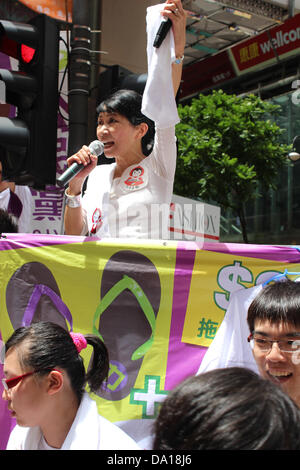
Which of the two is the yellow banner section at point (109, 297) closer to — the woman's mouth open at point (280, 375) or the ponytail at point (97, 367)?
the ponytail at point (97, 367)

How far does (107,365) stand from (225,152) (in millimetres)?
10416

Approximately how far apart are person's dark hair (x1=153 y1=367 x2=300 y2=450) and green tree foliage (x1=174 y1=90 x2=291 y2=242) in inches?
428

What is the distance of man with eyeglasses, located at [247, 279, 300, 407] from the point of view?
2084 millimetres

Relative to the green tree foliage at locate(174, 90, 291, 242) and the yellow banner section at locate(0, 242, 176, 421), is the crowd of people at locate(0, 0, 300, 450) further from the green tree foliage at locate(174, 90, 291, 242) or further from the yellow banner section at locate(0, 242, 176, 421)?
the green tree foliage at locate(174, 90, 291, 242)

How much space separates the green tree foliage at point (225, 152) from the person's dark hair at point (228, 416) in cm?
1086

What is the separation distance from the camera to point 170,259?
268 cm

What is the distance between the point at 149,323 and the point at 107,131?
956 millimetres

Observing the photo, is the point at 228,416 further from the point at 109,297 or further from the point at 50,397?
the point at 109,297

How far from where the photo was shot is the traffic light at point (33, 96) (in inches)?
136

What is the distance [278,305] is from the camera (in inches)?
85.5

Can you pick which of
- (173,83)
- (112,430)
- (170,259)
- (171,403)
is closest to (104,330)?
(170,259)

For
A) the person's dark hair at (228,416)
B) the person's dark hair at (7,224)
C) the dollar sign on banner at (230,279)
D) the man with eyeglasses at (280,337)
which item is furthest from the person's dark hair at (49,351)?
the person's dark hair at (7,224)

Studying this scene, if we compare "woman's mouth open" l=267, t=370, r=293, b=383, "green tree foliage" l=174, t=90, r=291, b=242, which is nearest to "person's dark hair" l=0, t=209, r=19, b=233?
"woman's mouth open" l=267, t=370, r=293, b=383

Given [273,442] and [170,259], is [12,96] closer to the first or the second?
[170,259]
